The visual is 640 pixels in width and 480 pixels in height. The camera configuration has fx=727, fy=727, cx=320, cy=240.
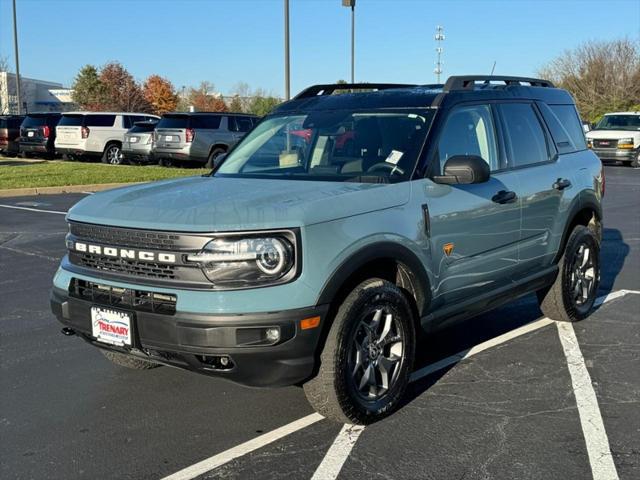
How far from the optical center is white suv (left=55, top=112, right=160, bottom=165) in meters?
23.7

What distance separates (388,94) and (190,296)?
2.21 meters

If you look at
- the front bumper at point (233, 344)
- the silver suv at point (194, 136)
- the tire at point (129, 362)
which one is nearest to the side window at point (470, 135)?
the front bumper at point (233, 344)

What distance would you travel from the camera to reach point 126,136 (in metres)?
23.1

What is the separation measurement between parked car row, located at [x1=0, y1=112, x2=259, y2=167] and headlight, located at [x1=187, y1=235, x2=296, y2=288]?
1688cm

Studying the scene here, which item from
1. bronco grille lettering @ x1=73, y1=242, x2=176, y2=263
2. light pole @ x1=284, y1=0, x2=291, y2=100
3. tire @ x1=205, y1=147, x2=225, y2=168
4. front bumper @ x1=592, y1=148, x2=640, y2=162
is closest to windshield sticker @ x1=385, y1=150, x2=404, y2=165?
bronco grille lettering @ x1=73, y1=242, x2=176, y2=263

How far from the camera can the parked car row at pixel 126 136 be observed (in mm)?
21094

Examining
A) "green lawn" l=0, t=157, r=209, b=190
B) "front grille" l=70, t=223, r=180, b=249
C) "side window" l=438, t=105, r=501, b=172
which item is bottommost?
"green lawn" l=0, t=157, r=209, b=190

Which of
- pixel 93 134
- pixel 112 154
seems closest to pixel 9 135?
pixel 93 134

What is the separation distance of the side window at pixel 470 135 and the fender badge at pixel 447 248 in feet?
1.57

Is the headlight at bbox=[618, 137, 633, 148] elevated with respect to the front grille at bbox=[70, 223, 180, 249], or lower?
elevated

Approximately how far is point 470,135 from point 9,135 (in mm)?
25167

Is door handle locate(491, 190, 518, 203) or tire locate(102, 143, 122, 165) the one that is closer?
door handle locate(491, 190, 518, 203)

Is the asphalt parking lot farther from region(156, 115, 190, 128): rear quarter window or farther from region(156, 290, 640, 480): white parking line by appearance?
region(156, 115, 190, 128): rear quarter window

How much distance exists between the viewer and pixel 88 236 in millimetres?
3996
